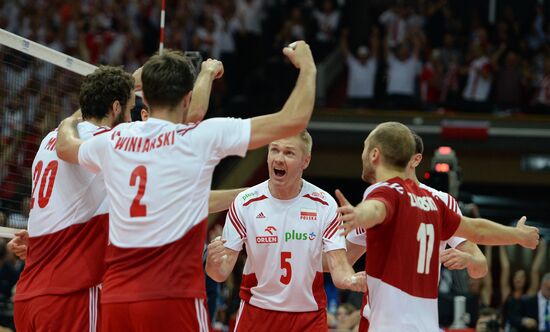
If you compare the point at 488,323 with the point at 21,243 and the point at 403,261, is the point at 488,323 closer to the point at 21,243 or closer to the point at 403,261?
the point at 403,261

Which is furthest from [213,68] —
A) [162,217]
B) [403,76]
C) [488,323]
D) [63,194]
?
[403,76]

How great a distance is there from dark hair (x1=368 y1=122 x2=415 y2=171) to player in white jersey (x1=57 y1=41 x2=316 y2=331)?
0.89m

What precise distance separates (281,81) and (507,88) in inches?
206

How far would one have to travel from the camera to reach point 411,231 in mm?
6430

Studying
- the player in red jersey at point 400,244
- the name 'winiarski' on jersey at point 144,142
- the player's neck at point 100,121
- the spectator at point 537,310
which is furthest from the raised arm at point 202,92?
the spectator at point 537,310

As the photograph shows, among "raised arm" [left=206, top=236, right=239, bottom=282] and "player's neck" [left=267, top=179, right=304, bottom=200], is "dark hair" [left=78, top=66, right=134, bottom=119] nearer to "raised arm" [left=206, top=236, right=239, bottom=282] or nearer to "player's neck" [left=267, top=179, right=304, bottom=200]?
"raised arm" [left=206, top=236, right=239, bottom=282]

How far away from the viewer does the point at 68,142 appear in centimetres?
649

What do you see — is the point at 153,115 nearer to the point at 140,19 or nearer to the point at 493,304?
the point at 493,304

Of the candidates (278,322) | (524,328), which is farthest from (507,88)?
(278,322)

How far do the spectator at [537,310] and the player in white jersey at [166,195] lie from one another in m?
11.5

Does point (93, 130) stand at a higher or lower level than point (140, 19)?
lower

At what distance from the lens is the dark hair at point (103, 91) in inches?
269

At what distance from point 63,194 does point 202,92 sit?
123 cm

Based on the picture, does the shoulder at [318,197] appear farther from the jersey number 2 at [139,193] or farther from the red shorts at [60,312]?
the jersey number 2 at [139,193]
